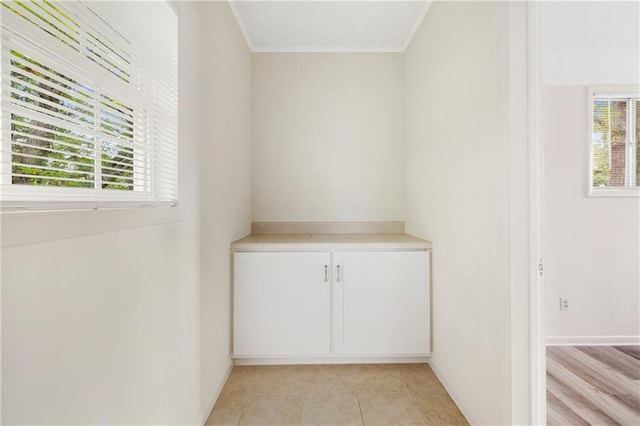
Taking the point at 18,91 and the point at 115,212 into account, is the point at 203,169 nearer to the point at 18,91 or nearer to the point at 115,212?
the point at 115,212

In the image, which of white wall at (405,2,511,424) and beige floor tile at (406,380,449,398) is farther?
beige floor tile at (406,380,449,398)

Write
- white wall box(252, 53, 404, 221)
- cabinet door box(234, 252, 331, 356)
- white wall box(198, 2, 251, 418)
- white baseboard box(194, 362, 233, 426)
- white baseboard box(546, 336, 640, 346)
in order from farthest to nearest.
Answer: white wall box(252, 53, 404, 221) < white baseboard box(546, 336, 640, 346) < cabinet door box(234, 252, 331, 356) < white wall box(198, 2, 251, 418) < white baseboard box(194, 362, 233, 426)

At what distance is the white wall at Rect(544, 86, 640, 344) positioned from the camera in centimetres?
286

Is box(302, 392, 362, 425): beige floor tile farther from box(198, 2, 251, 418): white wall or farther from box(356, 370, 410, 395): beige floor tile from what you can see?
box(198, 2, 251, 418): white wall

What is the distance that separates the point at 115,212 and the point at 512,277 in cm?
153

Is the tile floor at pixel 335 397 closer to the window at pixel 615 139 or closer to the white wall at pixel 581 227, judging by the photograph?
the white wall at pixel 581 227

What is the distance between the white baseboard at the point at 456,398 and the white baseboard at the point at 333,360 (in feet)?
0.49

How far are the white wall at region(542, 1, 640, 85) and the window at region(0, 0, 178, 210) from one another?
2.69 m

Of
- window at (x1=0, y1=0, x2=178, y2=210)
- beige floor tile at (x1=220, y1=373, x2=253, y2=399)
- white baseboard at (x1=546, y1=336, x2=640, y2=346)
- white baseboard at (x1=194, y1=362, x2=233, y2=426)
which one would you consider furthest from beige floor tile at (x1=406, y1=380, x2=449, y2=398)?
window at (x1=0, y1=0, x2=178, y2=210)

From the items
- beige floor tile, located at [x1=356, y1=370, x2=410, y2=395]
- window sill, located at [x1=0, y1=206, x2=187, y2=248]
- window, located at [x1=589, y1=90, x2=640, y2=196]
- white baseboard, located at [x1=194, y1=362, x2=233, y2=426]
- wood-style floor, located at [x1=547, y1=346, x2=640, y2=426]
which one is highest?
window, located at [x1=589, y1=90, x2=640, y2=196]

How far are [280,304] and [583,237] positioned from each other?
8.65 feet

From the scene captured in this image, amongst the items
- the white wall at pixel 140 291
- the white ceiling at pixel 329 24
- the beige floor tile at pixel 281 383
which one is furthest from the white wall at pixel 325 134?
the beige floor tile at pixel 281 383

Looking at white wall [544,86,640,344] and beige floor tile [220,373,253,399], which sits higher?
white wall [544,86,640,344]

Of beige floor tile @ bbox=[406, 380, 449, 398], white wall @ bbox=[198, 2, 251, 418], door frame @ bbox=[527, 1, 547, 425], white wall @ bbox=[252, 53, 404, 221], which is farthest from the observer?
white wall @ bbox=[252, 53, 404, 221]
